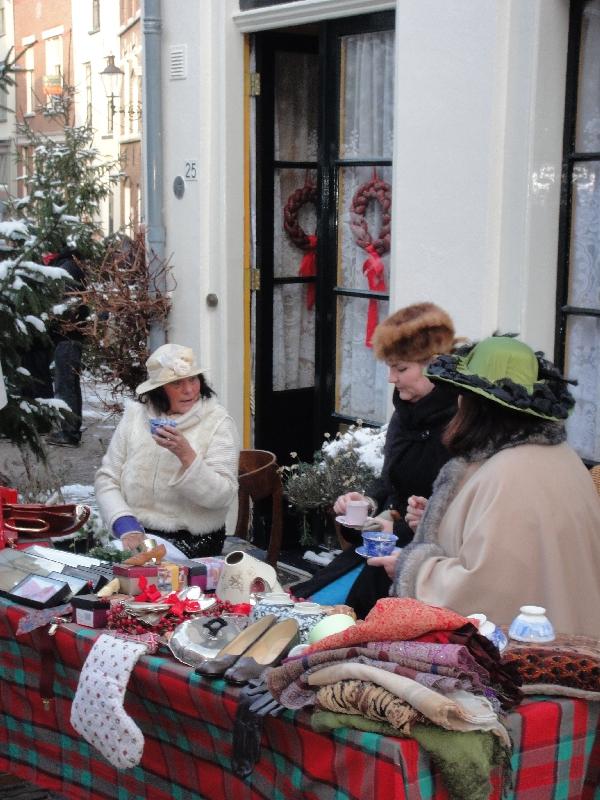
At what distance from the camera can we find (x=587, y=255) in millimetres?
5238

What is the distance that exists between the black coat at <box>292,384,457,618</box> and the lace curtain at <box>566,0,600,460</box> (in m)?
0.97

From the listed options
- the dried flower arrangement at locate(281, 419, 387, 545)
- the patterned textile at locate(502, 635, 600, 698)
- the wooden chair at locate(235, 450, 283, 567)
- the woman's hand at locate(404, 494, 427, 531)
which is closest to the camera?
the patterned textile at locate(502, 635, 600, 698)

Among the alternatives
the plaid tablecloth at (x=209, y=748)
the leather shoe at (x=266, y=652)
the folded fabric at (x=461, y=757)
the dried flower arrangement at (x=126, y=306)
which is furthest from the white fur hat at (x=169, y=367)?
the folded fabric at (x=461, y=757)

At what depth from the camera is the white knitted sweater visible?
4941 millimetres

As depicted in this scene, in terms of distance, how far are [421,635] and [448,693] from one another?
0.20 m

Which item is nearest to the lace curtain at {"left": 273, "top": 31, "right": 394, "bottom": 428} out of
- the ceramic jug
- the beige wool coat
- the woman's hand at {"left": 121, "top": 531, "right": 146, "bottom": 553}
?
the woman's hand at {"left": 121, "top": 531, "right": 146, "bottom": 553}

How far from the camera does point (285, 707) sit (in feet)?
9.41

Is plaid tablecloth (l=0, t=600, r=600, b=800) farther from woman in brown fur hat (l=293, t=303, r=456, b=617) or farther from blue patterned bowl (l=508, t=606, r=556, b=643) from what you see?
woman in brown fur hat (l=293, t=303, r=456, b=617)

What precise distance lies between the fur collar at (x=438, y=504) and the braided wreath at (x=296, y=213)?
394cm

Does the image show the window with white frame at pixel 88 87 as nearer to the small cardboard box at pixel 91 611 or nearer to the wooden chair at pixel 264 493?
the wooden chair at pixel 264 493

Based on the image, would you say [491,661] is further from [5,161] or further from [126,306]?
[5,161]

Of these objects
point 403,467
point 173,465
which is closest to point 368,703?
point 403,467

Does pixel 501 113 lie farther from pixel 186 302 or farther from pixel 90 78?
pixel 90 78

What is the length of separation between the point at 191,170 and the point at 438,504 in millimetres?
4070
